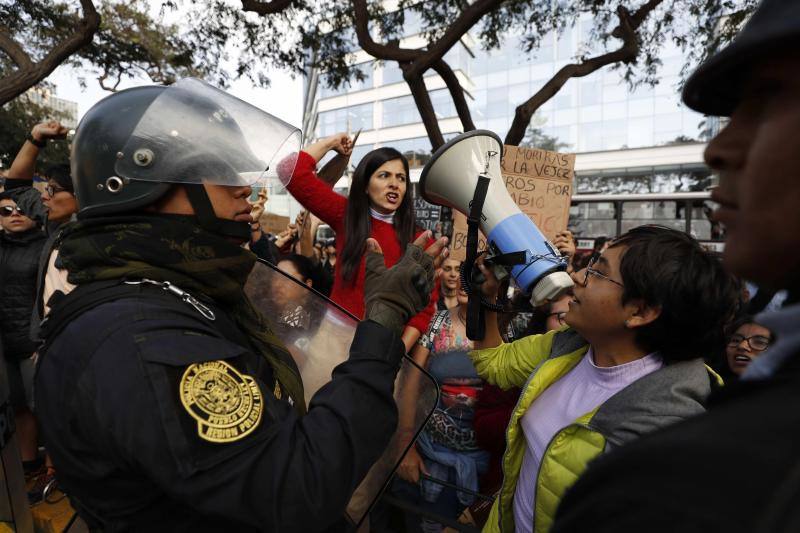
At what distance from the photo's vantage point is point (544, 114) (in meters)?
33.8

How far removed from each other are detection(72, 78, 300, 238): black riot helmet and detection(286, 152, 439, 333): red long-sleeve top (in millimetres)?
1517

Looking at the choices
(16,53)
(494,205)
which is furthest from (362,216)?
(16,53)

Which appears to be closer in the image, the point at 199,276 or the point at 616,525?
the point at 616,525

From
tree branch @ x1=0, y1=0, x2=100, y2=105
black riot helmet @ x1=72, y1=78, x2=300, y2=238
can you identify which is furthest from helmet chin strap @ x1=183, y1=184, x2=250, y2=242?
tree branch @ x1=0, y1=0, x2=100, y2=105

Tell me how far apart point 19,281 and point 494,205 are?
3644 millimetres

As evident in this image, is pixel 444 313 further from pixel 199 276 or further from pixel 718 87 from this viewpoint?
pixel 718 87

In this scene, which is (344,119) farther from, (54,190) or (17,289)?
(54,190)

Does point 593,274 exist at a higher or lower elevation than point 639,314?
higher

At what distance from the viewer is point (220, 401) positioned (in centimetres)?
91

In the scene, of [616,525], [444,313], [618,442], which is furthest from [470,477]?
[616,525]

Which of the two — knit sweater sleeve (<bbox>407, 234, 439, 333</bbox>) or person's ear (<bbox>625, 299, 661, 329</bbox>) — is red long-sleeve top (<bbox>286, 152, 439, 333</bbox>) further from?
person's ear (<bbox>625, 299, 661, 329</bbox>)

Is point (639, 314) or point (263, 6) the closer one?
point (639, 314)

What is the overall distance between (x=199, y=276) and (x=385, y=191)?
6.09 feet

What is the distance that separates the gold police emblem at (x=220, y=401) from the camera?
0.88 m
